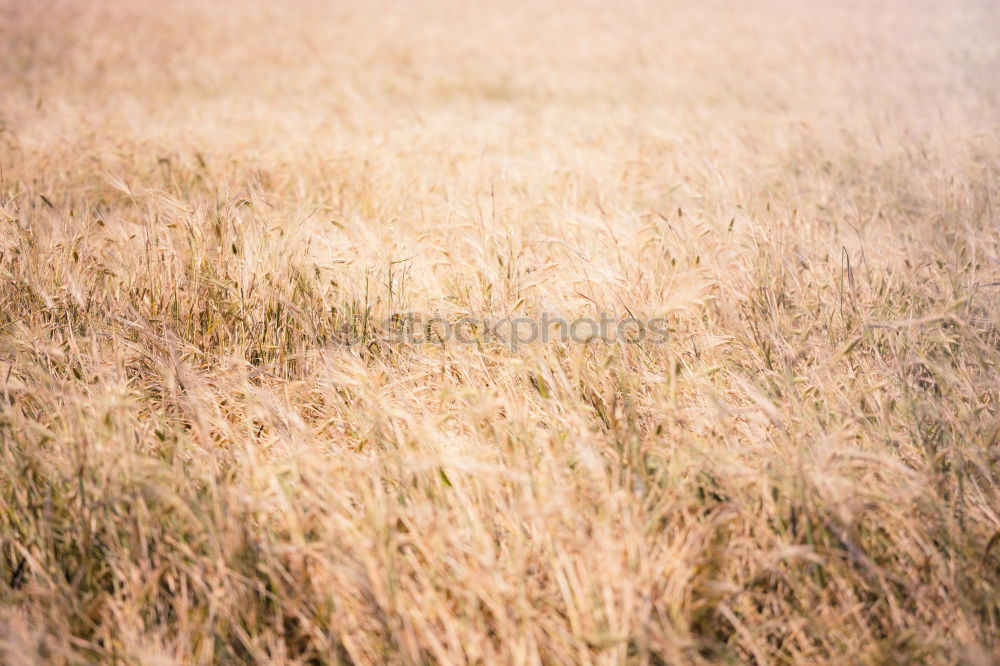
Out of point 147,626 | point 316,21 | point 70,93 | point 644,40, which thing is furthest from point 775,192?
point 316,21

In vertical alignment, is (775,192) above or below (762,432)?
above

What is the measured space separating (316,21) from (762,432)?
15.9m

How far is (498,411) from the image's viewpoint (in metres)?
1.73

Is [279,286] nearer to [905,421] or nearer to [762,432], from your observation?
[762,432]

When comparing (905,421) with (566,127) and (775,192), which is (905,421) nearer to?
(775,192)

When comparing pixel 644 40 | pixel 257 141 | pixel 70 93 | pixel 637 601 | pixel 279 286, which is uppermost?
pixel 644 40

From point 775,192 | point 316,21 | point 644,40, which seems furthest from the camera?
point 316,21

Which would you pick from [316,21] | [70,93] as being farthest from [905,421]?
[316,21]

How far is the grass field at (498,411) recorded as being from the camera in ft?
3.83

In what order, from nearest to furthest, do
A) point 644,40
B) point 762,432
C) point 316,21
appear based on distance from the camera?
1. point 762,432
2. point 644,40
3. point 316,21

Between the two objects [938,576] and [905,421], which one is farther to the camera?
[905,421]

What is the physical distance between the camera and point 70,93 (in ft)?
24.2

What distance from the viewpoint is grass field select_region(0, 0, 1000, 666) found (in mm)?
1167

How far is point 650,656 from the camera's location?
1.15 m
